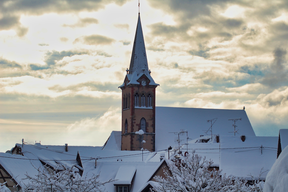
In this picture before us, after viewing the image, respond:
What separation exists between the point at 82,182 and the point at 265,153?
22488 millimetres

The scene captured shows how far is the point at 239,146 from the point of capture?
3847 centimetres

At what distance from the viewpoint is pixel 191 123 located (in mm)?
76625

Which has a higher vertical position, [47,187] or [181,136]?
[181,136]

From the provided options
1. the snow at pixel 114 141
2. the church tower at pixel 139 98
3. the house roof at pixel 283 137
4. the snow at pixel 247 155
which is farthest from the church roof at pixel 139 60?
the house roof at pixel 283 137

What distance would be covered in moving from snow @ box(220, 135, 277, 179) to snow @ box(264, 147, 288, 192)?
28960mm

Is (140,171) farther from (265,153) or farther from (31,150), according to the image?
(31,150)

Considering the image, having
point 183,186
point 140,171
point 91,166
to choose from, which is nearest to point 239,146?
point 140,171

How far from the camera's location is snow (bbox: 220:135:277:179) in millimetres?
36156

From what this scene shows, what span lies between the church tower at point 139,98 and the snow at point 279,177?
64.4m

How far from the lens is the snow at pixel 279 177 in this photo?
696 cm

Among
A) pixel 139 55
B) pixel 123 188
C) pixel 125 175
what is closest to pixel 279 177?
pixel 123 188

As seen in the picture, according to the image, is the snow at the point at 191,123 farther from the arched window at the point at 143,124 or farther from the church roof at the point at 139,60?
the church roof at the point at 139,60

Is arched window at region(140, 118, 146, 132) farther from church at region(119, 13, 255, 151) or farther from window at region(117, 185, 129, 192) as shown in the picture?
window at region(117, 185, 129, 192)

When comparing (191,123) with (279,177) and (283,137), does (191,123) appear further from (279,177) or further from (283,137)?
(279,177)
